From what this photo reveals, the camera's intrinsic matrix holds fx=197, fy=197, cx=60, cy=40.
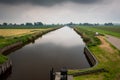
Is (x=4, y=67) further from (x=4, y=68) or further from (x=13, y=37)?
(x=13, y=37)

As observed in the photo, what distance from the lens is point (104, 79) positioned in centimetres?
1922

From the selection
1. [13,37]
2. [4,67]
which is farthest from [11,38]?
[4,67]

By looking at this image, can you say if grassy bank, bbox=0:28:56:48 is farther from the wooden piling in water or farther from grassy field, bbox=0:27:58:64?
the wooden piling in water

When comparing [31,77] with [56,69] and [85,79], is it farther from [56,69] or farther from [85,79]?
[85,79]

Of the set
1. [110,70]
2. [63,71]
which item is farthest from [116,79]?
[63,71]

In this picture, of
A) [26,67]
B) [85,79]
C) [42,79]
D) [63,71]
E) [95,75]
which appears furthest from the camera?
[26,67]

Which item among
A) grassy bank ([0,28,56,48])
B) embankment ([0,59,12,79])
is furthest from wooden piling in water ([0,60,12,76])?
grassy bank ([0,28,56,48])

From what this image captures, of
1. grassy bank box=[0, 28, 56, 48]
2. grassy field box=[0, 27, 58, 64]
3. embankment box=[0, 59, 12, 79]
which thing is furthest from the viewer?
grassy bank box=[0, 28, 56, 48]

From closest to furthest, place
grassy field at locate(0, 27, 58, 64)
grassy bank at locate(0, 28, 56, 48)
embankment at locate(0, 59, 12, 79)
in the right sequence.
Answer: embankment at locate(0, 59, 12, 79) → grassy field at locate(0, 27, 58, 64) → grassy bank at locate(0, 28, 56, 48)

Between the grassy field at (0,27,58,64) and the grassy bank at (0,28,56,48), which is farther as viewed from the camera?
the grassy bank at (0,28,56,48)

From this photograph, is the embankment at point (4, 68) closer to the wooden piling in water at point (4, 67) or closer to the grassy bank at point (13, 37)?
the wooden piling in water at point (4, 67)

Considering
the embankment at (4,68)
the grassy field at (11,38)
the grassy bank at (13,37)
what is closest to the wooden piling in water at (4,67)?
the embankment at (4,68)

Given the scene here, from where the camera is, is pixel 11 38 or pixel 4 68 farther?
pixel 11 38

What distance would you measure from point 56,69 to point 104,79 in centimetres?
1042
